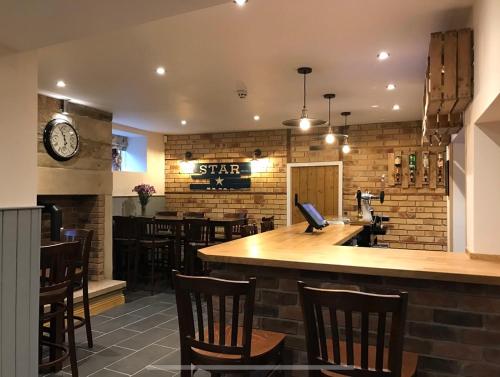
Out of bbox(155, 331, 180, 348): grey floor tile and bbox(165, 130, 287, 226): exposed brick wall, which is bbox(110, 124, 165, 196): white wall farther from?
bbox(155, 331, 180, 348): grey floor tile

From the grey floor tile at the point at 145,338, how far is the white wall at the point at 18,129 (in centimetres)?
172

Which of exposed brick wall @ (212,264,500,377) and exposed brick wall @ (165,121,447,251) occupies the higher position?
exposed brick wall @ (165,121,447,251)

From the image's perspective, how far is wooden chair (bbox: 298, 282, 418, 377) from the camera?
144cm

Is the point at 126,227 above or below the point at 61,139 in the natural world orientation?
below

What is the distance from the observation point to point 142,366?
9.89 ft

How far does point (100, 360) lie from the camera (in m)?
3.13

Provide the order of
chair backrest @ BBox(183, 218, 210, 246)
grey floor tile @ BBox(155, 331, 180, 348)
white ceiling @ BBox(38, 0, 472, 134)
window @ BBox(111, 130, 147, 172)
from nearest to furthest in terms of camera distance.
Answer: white ceiling @ BBox(38, 0, 472, 134) → grey floor tile @ BBox(155, 331, 180, 348) → chair backrest @ BBox(183, 218, 210, 246) → window @ BBox(111, 130, 147, 172)

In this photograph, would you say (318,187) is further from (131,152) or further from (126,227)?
(131,152)

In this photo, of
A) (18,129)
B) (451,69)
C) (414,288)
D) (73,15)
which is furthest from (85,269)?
(451,69)

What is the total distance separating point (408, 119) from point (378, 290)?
495 cm

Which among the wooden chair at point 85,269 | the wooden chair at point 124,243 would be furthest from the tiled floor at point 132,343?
→ the wooden chair at point 124,243

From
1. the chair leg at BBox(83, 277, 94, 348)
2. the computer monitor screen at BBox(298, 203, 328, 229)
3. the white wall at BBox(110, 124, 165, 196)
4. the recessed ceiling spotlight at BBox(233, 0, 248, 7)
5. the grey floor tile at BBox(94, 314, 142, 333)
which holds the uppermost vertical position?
the recessed ceiling spotlight at BBox(233, 0, 248, 7)

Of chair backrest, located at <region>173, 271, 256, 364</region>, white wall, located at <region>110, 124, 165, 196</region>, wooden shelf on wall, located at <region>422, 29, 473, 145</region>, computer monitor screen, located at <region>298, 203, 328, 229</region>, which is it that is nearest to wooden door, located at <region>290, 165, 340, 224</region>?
white wall, located at <region>110, 124, 165, 196</region>

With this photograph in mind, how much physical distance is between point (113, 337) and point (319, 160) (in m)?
4.62
